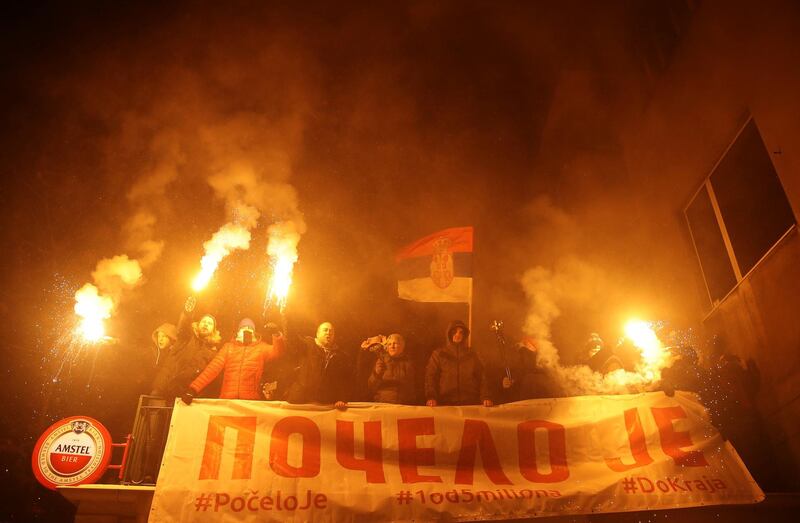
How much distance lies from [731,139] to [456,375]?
5.18 metres

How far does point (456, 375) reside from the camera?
6.69m

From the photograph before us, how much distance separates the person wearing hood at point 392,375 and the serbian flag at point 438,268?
11.0 feet

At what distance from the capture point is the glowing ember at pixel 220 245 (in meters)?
9.42

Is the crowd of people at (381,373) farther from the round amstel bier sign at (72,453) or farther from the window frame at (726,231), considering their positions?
the window frame at (726,231)

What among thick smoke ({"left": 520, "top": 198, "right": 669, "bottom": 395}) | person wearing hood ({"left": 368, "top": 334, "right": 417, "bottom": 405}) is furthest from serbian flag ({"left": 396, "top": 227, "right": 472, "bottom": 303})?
person wearing hood ({"left": 368, "top": 334, "right": 417, "bottom": 405})

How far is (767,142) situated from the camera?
21.9 feet

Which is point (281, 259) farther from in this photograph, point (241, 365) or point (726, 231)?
point (726, 231)

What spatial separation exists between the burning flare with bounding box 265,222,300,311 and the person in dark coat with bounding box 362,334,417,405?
1985mm

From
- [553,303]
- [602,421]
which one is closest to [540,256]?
[553,303]

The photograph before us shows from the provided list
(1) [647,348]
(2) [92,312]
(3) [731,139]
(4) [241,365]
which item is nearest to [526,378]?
(1) [647,348]

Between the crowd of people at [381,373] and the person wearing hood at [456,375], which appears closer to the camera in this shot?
the crowd of people at [381,373]

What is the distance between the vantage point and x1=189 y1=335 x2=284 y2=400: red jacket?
6559mm

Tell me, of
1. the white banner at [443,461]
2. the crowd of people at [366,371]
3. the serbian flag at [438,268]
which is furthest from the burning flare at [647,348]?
the serbian flag at [438,268]

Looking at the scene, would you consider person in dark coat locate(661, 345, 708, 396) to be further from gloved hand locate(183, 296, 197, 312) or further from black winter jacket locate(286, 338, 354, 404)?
gloved hand locate(183, 296, 197, 312)
